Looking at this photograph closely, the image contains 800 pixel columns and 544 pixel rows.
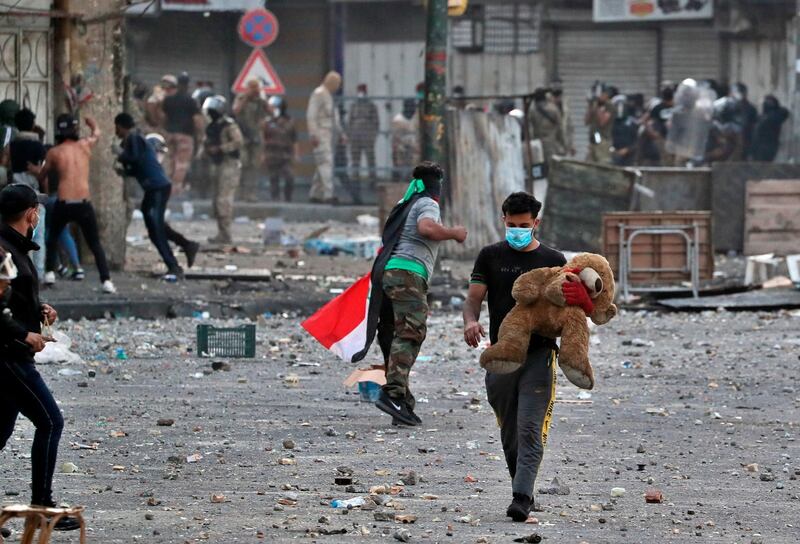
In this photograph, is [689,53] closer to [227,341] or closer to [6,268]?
[227,341]

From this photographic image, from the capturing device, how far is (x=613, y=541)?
768cm

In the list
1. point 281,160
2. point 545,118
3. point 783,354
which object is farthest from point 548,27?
point 783,354

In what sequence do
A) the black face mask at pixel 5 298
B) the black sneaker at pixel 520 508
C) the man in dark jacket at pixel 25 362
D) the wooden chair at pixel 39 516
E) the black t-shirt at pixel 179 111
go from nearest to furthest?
1. the wooden chair at pixel 39 516
2. the black face mask at pixel 5 298
3. the man in dark jacket at pixel 25 362
4. the black sneaker at pixel 520 508
5. the black t-shirt at pixel 179 111

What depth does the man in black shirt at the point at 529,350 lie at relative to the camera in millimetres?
8219

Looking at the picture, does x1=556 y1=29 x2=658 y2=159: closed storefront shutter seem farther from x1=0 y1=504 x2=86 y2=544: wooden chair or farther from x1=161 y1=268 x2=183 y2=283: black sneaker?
x1=0 y1=504 x2=86 y2=544: wooden chair

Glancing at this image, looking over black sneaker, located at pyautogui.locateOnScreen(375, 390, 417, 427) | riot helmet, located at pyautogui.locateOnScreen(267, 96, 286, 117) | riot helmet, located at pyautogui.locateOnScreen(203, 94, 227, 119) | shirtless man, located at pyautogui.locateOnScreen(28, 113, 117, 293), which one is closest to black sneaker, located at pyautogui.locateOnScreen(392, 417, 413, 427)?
black sneaker, located at pyautogui.locateOnScreen(375, 390, 417, 427)

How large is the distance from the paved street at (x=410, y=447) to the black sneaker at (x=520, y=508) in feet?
0.23

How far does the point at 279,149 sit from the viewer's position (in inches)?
1246

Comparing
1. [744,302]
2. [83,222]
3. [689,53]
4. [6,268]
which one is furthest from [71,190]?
[689,53]

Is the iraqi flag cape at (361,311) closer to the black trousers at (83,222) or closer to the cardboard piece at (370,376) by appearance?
the cardboard piece at (370,376)

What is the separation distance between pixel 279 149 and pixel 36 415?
79.6 ft

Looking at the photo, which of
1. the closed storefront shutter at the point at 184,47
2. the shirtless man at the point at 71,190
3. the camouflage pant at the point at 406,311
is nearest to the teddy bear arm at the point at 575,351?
the camouflage pant at the point at 406,311

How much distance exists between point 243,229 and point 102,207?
327 inches

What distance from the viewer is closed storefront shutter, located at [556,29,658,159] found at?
1399 inches
